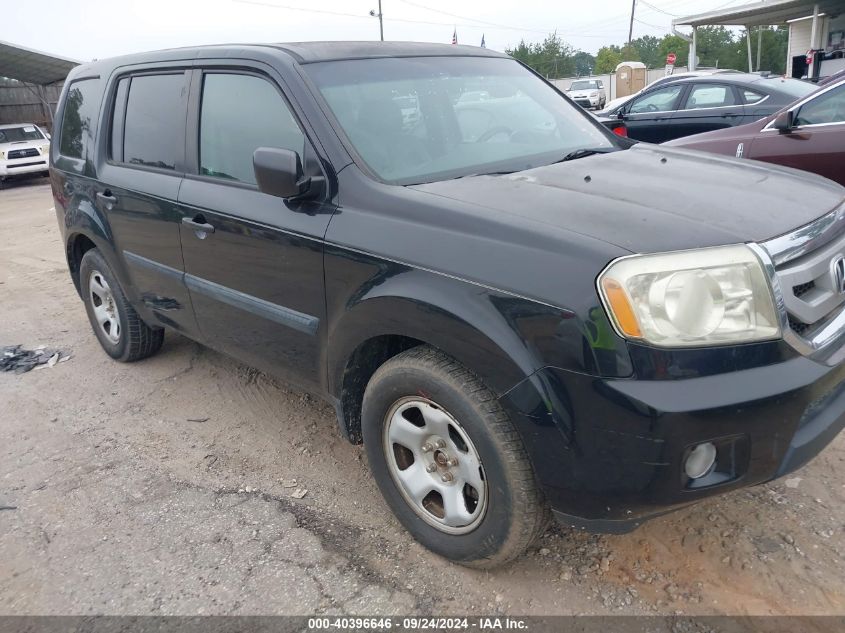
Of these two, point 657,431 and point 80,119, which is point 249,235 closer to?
point 657,431

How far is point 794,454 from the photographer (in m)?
2.12

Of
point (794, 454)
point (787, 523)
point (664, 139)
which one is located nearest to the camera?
point (794, 454)

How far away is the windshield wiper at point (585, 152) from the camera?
124 inches

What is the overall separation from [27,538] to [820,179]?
3621mm

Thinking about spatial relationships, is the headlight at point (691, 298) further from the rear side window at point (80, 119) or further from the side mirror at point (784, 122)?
the side mirror at point (784, 122)

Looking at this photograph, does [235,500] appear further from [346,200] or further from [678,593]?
[678,593]

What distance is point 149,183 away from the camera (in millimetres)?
3670

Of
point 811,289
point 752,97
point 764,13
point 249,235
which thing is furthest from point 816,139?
point 764,13

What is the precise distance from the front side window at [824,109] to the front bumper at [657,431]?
14.3ft

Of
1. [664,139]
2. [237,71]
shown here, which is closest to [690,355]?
[237,71]

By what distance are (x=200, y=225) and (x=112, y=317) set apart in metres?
1.78

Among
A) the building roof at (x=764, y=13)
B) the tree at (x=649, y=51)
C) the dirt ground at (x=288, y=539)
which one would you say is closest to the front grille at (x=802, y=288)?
the dirt ground at (x=288, y=539)

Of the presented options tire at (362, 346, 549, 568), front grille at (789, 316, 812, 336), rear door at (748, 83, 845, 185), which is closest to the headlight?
front grille at (789, 316, 812, 336)

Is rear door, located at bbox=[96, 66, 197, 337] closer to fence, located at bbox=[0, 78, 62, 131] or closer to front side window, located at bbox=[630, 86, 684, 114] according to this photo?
front side window, located at bbox=[630, 86, 684, 114]
